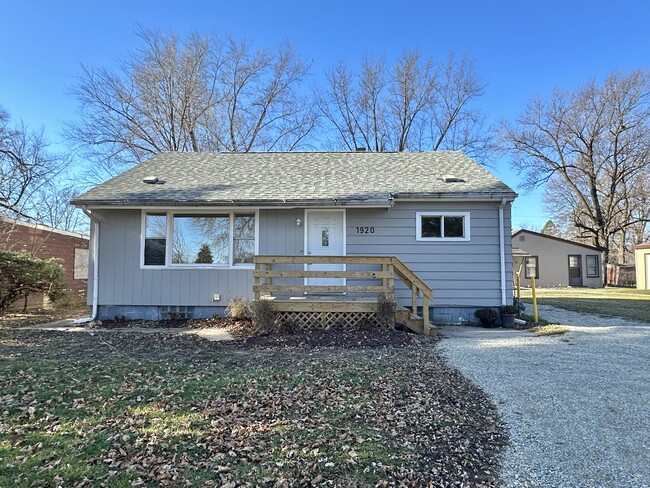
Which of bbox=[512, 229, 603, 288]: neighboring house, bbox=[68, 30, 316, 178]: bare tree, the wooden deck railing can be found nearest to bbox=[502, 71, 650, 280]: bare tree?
bbox=[512, 229, 603, 288]: neighboring house

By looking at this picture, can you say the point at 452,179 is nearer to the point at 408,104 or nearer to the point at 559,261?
the point at 408,104

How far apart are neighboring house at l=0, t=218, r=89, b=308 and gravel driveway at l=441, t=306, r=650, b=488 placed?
1301 centimetres

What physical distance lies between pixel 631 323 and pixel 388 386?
820 centimetres

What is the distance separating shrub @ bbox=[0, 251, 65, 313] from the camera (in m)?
10.4

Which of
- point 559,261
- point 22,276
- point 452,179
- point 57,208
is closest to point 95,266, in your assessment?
point 22,276

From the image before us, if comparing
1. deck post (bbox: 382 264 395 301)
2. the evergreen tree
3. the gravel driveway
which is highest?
the evergreen tree

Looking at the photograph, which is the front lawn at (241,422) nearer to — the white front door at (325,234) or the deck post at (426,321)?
the deck post at (426,321)

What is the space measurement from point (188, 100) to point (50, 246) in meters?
10.4

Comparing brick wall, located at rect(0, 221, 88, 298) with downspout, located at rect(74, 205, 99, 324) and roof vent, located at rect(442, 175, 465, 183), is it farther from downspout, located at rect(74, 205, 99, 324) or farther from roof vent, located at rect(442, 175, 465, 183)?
roof vent, located at rect(442, 175, 465, 183)

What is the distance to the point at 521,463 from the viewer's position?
8.83 ft

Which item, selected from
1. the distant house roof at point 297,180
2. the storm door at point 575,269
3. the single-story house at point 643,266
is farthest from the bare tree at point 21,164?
the single-story house at point 643,266

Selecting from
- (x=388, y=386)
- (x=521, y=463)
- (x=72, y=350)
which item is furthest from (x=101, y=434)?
(x=72, y=350)

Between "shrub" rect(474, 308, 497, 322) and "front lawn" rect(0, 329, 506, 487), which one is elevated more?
"shrub" rect(474, 308, 497, 322)

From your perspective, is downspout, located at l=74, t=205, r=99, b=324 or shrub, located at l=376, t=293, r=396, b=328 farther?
downspout, located at l=74, t=205, r=99, b=324
